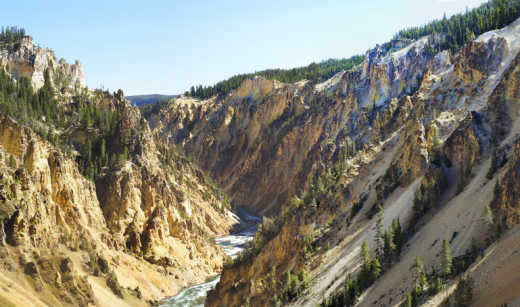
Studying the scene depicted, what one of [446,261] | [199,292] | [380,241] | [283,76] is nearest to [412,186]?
[380,241]

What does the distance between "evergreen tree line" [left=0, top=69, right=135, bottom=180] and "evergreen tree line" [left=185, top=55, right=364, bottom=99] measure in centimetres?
8400

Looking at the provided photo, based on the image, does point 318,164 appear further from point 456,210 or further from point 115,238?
point 456,210

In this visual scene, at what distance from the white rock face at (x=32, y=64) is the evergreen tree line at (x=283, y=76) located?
7711 cm

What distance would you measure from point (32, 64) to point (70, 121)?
63.9 feet

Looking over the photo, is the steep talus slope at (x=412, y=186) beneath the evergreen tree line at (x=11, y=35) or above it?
beneath

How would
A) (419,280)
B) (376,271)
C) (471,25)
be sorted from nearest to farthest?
(419,280)
(376,271)
(471,25)

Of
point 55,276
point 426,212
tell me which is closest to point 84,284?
point 55,276

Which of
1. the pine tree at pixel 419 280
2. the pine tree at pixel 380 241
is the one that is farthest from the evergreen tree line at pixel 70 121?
the pine tree at pixel 419 280

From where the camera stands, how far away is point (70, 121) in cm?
8525

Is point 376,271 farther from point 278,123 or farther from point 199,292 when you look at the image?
point 278,123

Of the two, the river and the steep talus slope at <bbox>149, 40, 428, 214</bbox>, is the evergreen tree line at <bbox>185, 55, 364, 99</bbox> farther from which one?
the river

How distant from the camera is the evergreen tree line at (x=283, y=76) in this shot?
16700cm

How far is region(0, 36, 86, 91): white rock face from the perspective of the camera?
9425 cm

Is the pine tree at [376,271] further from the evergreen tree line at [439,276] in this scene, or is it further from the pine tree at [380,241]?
the evergreen tree line at [439,276]
